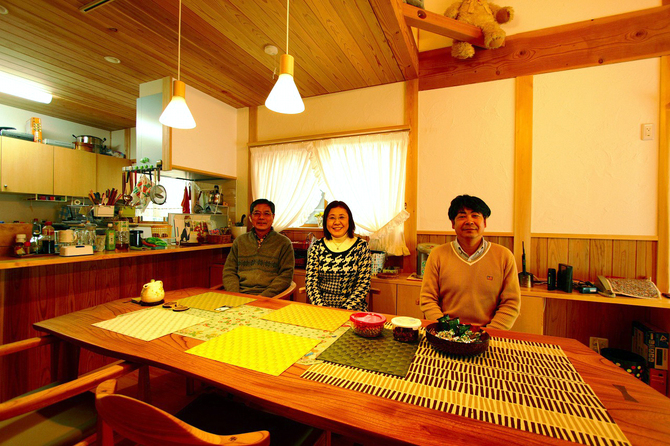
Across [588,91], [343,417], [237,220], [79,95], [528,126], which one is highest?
[79,95]

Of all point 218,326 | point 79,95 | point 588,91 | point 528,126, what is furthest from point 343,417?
point 79,95

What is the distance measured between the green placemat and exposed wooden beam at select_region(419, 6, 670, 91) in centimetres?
273

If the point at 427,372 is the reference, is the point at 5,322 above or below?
below

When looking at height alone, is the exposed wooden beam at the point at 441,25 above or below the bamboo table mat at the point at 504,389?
above

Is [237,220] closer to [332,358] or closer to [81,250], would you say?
[81,250]

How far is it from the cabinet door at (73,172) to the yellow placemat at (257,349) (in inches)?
183

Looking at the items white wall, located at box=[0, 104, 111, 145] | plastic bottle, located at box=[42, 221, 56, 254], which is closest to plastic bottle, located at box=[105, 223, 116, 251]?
plastic bottle, located at box=[42, 221, 56, 254]

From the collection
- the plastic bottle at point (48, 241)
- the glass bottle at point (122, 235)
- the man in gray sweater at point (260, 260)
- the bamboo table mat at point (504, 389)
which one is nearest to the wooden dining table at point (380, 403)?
the bamboo table mat at point (504, 389)

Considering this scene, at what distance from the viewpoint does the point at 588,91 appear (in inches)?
101

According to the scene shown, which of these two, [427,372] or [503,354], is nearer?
[427,372]

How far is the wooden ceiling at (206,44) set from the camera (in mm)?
2150

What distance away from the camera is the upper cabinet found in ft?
10.3

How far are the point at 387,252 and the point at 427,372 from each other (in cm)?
221

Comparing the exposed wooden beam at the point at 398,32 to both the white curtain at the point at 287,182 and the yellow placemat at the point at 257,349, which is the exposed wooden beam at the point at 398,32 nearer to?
the white curtain at the point at 287,182
